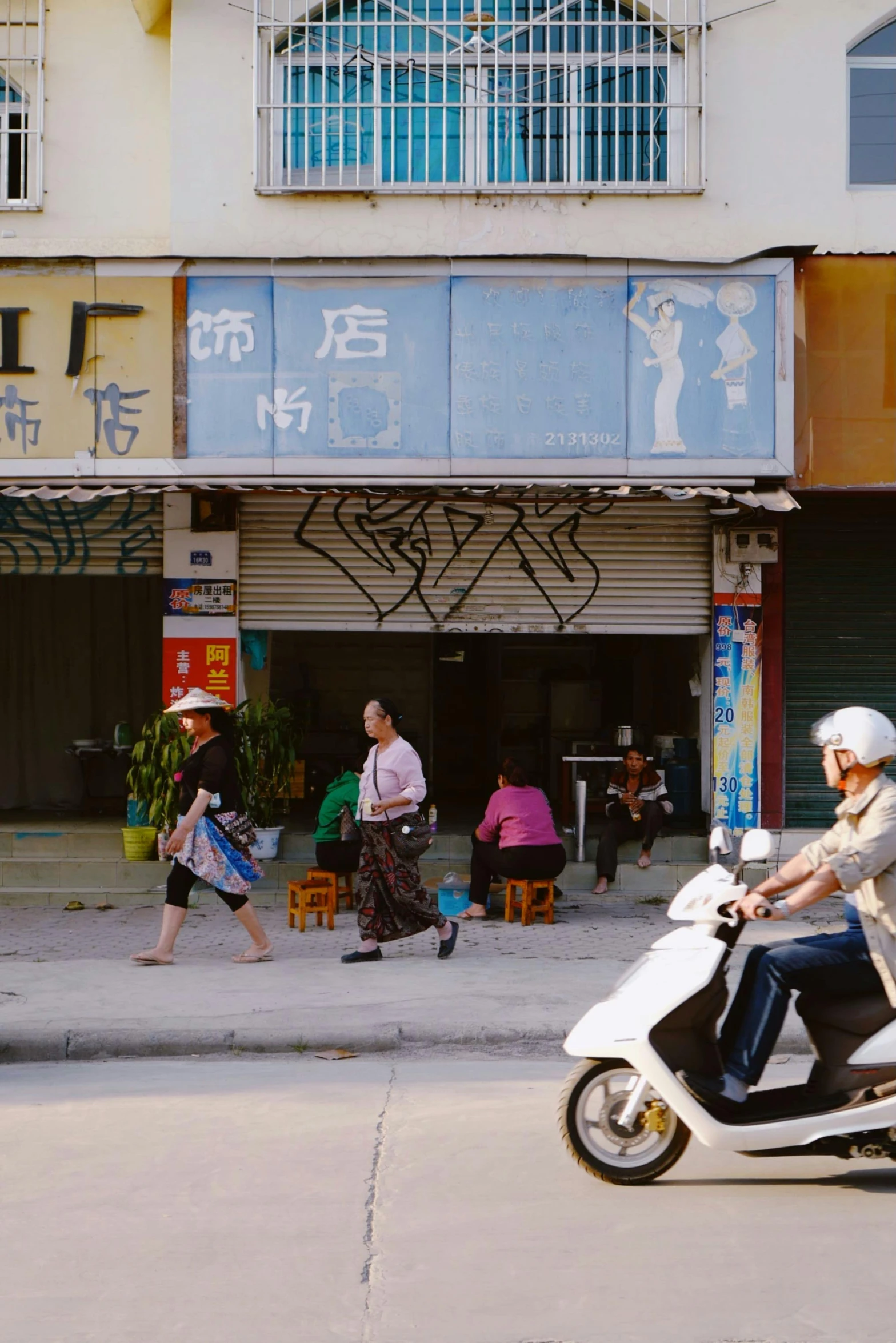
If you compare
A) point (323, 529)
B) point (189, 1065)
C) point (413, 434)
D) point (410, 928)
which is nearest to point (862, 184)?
point (413, 434)

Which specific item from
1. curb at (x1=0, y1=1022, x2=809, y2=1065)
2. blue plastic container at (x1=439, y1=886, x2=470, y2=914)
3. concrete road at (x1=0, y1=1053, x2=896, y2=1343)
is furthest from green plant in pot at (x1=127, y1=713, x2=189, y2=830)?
concrete road at (x1=0, y1=1053, x2=896, y2=1343)

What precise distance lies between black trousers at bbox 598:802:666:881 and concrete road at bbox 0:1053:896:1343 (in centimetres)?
506

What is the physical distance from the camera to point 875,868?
4.56 meters

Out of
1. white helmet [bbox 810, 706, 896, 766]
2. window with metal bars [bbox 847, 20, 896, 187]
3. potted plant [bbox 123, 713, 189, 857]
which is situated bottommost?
potted plant [bbox 123, 713, 189, 857]

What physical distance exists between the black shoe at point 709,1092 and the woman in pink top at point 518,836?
496 cm

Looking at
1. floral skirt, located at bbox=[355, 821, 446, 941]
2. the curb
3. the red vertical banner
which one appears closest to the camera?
the curb

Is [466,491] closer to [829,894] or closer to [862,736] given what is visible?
[862,736]

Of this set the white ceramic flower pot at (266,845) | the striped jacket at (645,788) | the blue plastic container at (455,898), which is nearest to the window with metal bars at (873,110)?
the striped jacket at (645,788)

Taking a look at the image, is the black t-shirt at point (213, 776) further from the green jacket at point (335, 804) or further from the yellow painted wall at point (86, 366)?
the yellow painted wall at point (86, 366)

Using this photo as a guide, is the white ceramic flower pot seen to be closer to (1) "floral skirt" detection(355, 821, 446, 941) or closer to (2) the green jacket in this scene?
(2) the green jacket

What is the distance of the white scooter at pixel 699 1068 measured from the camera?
178 inches

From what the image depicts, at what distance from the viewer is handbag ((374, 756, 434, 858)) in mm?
8383

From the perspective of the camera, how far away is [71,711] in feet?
45.3

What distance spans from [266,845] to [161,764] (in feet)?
3.77
